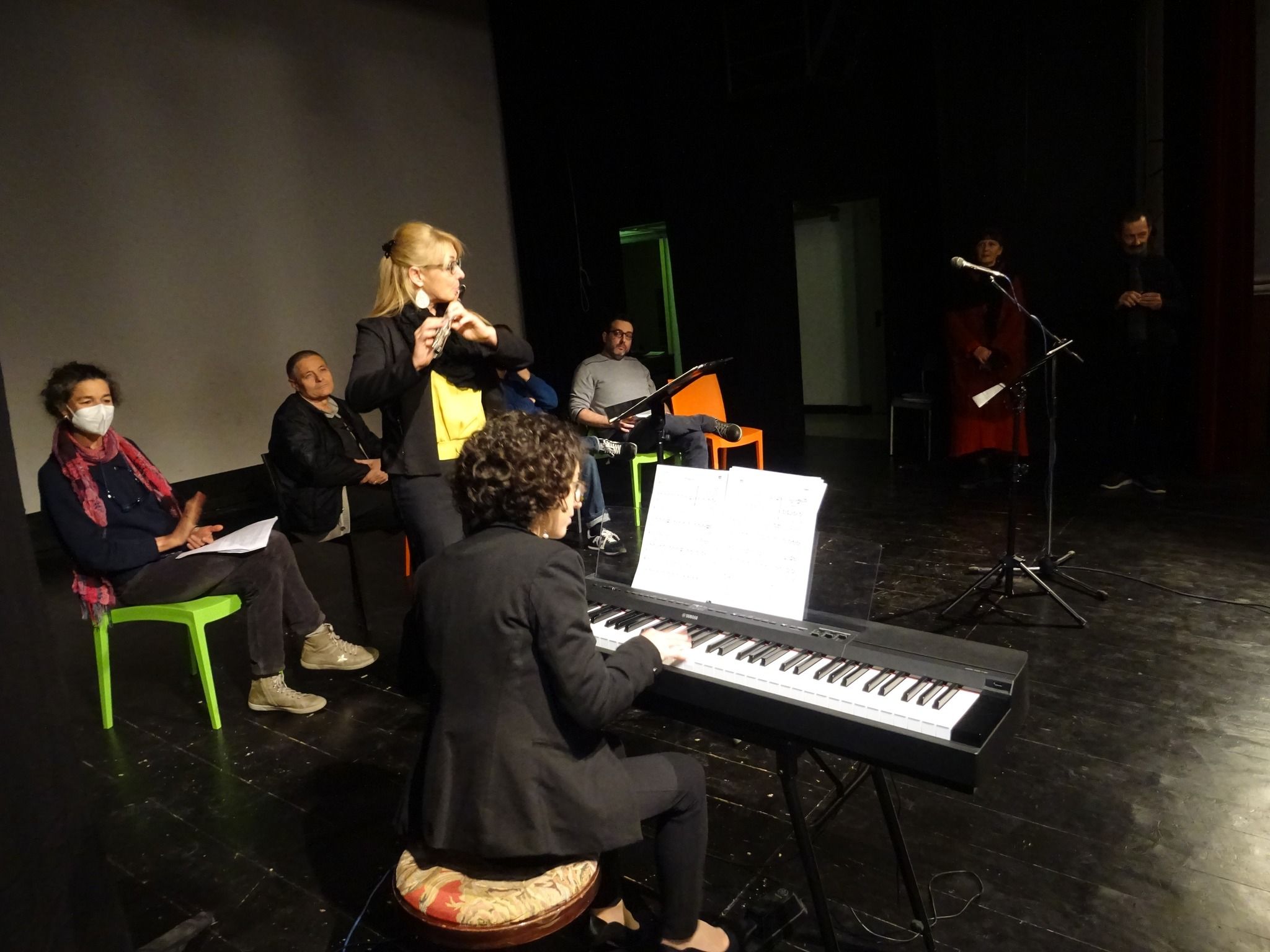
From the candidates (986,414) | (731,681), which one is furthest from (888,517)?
(731,681)

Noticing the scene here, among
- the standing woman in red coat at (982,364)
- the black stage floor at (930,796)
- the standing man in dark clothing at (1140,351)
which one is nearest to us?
the black stage floor at (930,796)

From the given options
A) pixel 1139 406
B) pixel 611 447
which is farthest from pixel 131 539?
pixel 1139 406

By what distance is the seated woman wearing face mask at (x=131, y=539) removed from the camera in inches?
105

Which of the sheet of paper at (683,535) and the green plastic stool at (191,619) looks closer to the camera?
the sheet of paper at (683,535)

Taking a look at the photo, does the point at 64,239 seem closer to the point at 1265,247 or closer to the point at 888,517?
the point at 888,517

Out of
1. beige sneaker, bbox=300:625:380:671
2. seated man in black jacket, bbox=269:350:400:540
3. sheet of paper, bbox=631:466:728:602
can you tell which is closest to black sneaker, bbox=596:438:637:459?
seated man in black jacket, bbox=269:350:400:540

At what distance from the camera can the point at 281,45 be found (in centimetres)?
595

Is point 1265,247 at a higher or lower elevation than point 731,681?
higher

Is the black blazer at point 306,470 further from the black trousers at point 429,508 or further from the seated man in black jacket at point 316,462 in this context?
the black trousers at point 429,508

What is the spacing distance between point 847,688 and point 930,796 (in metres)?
0.96

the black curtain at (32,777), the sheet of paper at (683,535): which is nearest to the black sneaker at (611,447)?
the sheet of paper at (683,535)

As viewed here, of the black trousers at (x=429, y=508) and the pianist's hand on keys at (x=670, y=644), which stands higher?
the black trousers at (x=429, y=508)

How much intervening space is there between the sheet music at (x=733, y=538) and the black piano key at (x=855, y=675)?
15 centimetres

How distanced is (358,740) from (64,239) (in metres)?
3.98
